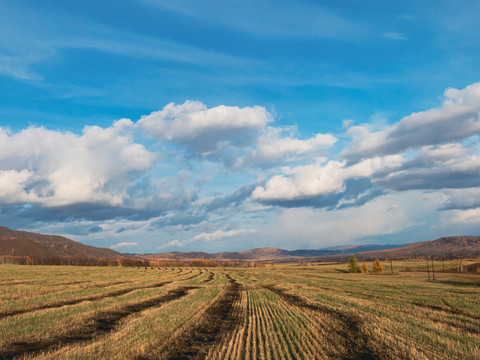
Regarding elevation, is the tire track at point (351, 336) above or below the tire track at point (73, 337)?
below

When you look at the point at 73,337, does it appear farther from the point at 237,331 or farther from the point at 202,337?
the point at 237,331

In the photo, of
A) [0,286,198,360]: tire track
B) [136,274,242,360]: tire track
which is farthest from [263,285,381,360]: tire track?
[0,286,198,360]: tire track

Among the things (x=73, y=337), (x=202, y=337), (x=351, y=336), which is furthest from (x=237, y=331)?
(x=73, y=337)

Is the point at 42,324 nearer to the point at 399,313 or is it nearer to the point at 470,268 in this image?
the point at 399,313

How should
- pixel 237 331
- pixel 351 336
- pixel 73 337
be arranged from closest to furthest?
1. pixel 73 337
2. pixel 351 336
3. pixel 237 331

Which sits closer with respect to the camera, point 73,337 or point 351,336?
point 73,337

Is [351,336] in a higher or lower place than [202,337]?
lower

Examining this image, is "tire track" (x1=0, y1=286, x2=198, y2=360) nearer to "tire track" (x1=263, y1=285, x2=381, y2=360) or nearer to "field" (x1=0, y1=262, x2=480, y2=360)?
"field" (x1=0, y1=262, x2=480, y2=360)

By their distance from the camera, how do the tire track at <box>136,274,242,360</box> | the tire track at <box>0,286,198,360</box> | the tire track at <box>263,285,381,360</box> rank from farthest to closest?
the tire track at <box>0,286,198,360</box>, the tire track at <box>263,285,381,360</box>, the tire track at <box>136,274,242,360</box>

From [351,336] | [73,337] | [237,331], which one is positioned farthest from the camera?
[237,331]

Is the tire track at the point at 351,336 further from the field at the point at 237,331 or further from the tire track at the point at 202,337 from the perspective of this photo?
the tire track at the point at 202,337

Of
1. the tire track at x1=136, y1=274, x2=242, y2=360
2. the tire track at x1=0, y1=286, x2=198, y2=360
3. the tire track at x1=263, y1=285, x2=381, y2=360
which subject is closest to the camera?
the tire track at x1=136, y1=274, x2=242, y2=360

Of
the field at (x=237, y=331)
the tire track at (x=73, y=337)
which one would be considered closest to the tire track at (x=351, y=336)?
the field at (x=237, y=331)

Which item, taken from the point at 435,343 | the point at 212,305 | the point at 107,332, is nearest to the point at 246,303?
the point at 212,305
